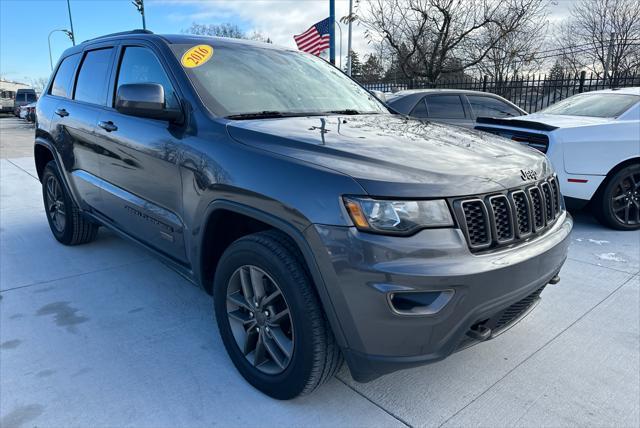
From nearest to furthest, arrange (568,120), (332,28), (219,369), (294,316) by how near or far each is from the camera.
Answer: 1. (294,316)
2. (219,369)
3. (568,120)
4. (332,28)

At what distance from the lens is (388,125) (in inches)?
114

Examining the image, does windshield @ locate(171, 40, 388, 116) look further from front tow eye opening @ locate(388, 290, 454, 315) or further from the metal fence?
the metal fence

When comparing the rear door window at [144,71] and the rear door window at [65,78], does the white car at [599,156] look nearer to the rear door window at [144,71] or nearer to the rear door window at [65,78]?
the rear door window at [144,71]

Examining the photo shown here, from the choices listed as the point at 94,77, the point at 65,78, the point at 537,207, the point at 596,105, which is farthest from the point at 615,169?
the point at 65,78

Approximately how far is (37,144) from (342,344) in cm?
435

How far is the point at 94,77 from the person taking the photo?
389 centimetres

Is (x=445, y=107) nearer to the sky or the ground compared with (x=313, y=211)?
nearer to the sky

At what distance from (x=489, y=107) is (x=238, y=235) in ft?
22.1

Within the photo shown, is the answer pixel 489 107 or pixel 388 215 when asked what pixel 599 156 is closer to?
pixel 489 107

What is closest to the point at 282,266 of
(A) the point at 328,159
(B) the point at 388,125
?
(A) the point at 328,159

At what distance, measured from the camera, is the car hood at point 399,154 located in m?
1.94

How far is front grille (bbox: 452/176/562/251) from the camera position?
1.97 meters

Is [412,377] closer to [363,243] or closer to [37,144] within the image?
[363,243]

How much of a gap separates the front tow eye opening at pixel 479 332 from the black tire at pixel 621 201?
414 cm
